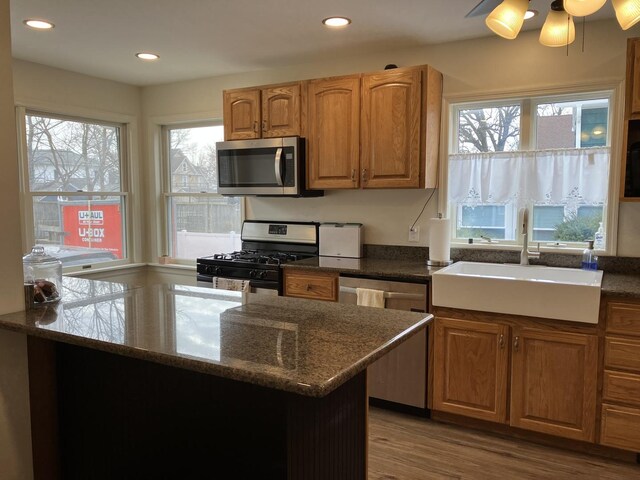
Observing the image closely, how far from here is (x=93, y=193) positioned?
441cm

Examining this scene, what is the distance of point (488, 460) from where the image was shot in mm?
2645

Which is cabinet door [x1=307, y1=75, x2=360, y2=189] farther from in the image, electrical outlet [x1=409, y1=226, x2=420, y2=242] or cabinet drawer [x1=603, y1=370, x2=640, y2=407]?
cabinet drawer [x1=603, y1=370, x2=640, y2=407]

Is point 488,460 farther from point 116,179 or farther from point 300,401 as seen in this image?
point 116,179

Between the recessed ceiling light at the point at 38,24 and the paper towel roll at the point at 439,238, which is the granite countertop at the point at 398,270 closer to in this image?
the paper towel roll at the point at 439,238

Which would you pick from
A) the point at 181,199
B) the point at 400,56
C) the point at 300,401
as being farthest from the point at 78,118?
the point at 300,401

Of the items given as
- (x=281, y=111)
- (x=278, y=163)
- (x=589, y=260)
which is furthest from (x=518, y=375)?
(x=281, y=111)

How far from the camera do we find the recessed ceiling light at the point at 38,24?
2.95 metres

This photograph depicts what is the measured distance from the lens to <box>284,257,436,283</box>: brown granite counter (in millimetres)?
3027

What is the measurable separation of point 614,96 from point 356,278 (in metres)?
1.87

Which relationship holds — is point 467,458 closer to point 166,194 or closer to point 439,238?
point 439,238

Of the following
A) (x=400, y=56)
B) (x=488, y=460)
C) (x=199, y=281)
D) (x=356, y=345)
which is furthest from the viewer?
(x=199, y=281)

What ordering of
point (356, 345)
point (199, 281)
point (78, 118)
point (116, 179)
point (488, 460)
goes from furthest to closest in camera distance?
point (116, 179), point (78, 118), point (199, 281), point (488, 460), point (356, 345)

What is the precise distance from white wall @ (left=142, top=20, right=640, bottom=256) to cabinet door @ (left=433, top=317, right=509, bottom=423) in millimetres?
893

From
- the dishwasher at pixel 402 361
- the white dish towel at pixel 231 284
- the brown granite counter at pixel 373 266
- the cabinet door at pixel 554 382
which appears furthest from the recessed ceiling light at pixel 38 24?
the cabinet door at pixel 554 382
